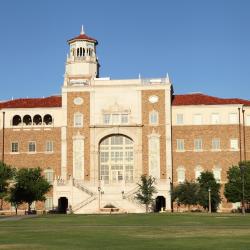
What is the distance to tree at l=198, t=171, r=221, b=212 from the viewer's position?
267 feet

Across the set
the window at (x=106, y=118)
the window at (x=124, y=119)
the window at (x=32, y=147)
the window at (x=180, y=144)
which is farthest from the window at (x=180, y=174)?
the window at (x=32, y=147)

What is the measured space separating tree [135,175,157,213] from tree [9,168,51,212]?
11745mm

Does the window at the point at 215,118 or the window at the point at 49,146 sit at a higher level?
the window at the point at 215,118

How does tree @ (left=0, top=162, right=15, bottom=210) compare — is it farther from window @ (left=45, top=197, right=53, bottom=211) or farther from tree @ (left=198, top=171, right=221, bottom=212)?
tree @ (left=198, top=171, right=221, bottom=212)

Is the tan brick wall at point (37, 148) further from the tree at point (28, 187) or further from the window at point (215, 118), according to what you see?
the window at point (215, 118)

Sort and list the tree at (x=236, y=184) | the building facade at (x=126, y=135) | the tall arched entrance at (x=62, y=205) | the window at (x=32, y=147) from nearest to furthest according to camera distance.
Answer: the tree at (x=236, y=184) → the tall arched entrance at (x=62, y=205) → the building facade at (x=126, y=135) → the window at (x=32, y=147)

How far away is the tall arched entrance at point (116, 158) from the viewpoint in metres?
90.5

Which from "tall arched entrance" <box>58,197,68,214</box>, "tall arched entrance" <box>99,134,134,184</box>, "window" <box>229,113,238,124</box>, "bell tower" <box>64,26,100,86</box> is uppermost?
"bell tower" <box>64,26,100,86</box>

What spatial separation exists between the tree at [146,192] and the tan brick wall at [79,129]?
1025 centimetres

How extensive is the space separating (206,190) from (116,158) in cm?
1469

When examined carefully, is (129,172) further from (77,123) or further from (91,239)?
(91,239)

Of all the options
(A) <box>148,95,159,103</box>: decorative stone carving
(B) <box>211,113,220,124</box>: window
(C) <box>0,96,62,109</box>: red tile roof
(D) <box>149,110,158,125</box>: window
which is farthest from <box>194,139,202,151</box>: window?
(C) <box>0,96,62,109</box>: red tile roof

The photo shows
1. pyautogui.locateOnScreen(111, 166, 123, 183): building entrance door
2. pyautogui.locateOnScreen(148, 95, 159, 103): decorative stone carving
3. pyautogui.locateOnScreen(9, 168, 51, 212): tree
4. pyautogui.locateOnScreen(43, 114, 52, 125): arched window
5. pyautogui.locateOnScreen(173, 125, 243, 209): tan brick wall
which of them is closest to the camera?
pyautogui.locateOnScreen(9, 168, 51, 212): tree

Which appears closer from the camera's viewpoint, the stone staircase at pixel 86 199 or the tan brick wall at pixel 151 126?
the stone staircase at pixel 86 199
